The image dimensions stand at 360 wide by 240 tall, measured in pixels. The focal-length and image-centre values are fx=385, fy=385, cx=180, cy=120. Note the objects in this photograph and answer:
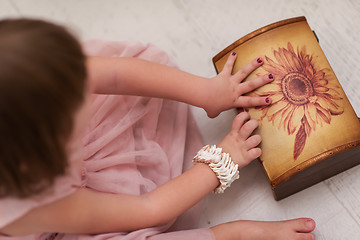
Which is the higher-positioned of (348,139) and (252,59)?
(252,59)

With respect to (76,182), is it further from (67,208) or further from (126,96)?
(126,96)

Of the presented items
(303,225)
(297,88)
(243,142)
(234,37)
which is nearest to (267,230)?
(303,225)

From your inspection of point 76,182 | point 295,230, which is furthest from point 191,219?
point 76,182

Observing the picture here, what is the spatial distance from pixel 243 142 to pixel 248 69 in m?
0.14

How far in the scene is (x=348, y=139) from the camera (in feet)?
2.26

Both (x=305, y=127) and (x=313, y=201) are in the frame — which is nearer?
(x=305, y=127)

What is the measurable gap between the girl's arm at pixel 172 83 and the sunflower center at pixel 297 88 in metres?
0.03

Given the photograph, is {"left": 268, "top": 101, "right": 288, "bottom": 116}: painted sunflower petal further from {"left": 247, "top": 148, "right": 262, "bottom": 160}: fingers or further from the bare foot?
the bare foot

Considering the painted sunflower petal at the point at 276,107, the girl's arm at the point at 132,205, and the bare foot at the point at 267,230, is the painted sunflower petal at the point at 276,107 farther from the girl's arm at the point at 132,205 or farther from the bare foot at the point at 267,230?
the bare foot at the point at 267,230

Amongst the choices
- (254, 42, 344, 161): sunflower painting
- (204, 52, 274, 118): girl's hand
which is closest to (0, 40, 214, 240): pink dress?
(204, 52, 274, 118): girl's hand

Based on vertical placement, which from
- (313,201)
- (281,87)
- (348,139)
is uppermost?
Answer: (281,87)

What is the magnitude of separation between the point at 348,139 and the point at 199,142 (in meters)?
0.32

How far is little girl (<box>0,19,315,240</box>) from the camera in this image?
1.42 ft

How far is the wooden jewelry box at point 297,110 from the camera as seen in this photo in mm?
693
